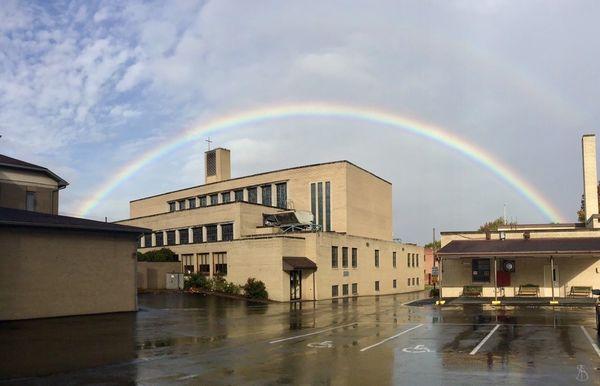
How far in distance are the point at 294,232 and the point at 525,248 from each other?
2443cm

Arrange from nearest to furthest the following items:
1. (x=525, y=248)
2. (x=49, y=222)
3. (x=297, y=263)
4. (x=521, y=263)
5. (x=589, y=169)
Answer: (x=49, y=222) → (x=525, y=248) → (x=521, y=263) → (x=297, y=263) → (x=589, y=169)

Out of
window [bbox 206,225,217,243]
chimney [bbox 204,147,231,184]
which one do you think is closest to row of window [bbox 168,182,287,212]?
chimney [bbox 204,147,231,184]

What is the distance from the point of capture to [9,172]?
142 ft

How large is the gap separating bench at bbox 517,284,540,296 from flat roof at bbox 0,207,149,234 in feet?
88.9

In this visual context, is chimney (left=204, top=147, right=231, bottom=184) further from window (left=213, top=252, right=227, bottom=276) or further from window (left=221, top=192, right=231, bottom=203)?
window (left=213, top=252, right=227, bottom=276)

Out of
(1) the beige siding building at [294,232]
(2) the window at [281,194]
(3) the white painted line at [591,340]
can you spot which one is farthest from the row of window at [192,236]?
(3) the white painted line at [591,340]

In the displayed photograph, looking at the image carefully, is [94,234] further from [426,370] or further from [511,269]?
[511,269]

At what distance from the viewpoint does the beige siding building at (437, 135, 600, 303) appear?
39750mm

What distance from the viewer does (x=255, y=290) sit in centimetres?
4847

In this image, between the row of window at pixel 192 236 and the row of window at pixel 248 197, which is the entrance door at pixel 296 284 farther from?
the row of window at pixel 248 197

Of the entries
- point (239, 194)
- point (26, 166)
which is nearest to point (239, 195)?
point (239, 194)

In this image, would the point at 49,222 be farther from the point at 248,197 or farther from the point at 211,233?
the point at 248,197

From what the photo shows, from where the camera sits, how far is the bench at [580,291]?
40.3 meters

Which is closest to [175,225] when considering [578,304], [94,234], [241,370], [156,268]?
[156,268]
